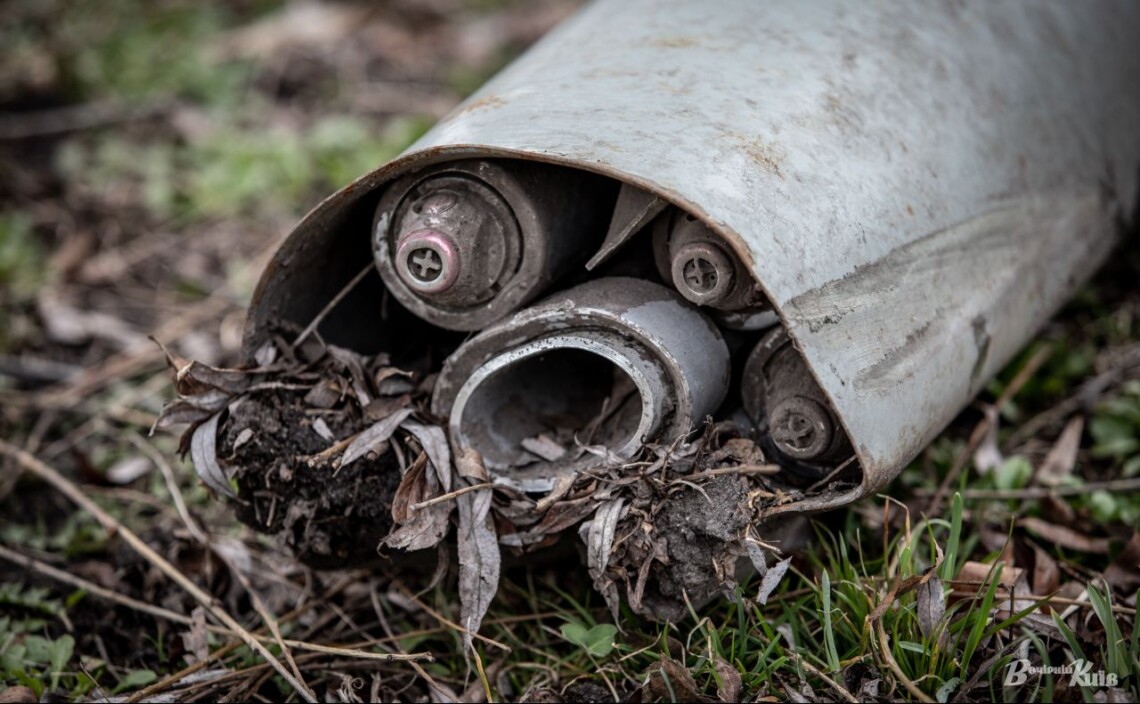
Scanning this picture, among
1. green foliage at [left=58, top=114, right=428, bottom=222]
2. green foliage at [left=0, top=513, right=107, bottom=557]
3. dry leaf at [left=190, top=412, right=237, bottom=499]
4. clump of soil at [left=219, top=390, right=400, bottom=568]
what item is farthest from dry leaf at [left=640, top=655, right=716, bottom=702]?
green foliage at [left=58, top=114, right=428, bottom=222]

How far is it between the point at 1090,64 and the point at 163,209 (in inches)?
110

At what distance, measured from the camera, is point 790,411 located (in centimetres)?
159

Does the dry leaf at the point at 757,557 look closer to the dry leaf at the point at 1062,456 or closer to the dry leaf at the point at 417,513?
the dry leaf at the point at 417,513

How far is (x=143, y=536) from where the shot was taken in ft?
7.08

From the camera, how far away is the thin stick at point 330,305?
181 cm

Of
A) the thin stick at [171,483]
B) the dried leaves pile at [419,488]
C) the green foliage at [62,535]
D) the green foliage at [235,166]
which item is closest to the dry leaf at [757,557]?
the dried leaves pile at [419,488]

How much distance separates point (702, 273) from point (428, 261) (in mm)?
432

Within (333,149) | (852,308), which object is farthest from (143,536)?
(333,149)

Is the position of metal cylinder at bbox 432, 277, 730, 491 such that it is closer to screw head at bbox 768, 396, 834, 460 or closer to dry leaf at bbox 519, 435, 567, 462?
dry leaf at bbox 519, 435, 567, 462

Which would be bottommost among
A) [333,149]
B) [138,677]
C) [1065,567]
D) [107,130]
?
[1065,567]

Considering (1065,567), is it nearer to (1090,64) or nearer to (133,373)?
(1090,64)

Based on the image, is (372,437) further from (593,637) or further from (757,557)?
(757,557)

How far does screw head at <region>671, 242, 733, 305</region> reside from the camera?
156cm

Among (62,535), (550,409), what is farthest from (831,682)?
(62,535)
